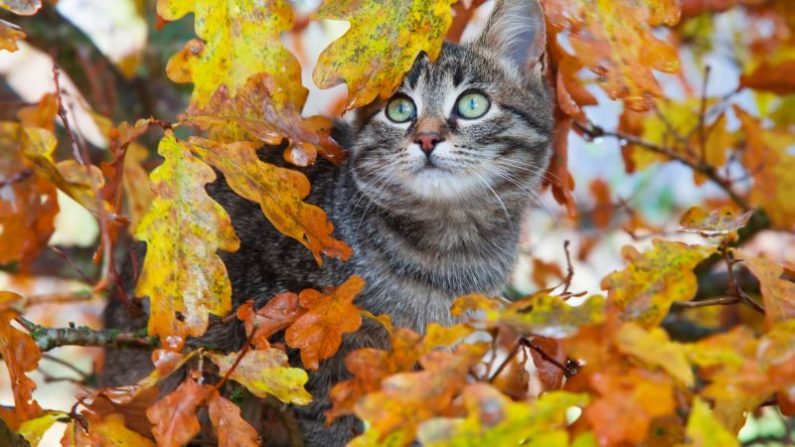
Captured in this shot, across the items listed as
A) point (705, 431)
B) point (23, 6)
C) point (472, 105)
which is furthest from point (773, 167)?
point (23, 6)

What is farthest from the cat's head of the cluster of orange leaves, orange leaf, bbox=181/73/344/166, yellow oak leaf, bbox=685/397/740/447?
yellow oak leaf, bbox=685/397/740/447

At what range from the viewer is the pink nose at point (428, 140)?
2.66 metres

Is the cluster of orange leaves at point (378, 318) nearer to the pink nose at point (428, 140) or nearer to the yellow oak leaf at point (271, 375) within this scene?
the yellow oak leaf at point (271, 375)

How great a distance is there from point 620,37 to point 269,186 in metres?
0.80

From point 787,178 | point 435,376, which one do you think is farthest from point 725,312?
point 435,376

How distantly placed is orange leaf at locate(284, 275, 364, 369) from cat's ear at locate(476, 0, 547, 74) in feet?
3.59

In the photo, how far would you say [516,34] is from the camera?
3.03m

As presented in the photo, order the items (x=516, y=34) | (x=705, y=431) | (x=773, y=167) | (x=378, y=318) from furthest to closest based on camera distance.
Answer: (x=773, y=167)
(x=516, y=34)
(x=378, y=318)
(x=705, y=431)

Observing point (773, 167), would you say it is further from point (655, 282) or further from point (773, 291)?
point (655, 282)

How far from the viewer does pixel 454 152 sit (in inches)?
105

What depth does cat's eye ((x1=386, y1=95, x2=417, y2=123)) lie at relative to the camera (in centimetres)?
292

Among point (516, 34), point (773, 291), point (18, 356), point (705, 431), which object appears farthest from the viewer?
point (516, 34)

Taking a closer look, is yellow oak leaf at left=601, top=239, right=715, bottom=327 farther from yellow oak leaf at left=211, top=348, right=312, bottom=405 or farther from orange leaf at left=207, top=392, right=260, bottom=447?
orange leaf at left=207, top=392, right=260, bottom=447

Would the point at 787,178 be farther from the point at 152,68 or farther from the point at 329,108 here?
the point at 152,68
